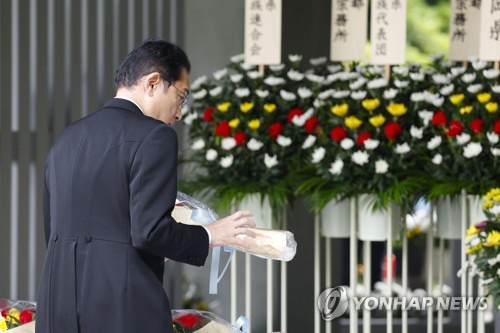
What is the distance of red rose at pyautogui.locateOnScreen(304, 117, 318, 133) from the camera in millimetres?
4184

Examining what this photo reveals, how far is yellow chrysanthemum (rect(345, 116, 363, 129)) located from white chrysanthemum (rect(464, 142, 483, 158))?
0.46 metres

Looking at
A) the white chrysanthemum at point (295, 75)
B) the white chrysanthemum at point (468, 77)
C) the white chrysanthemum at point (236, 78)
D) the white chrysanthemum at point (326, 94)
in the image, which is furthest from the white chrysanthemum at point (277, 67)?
the white chrysanthemum at point (468, 77)

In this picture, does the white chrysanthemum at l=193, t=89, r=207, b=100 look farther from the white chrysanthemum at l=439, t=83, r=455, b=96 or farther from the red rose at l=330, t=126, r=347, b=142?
the white chrysanthemum at l=439, t=83, r=455, b=96

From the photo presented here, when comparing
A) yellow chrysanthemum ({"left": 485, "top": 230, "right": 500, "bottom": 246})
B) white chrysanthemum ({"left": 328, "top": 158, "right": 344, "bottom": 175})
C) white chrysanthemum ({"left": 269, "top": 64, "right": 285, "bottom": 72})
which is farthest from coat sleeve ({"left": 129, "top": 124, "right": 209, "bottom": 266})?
white chrysanthemum ({"left": 269, "top": 64, "right": 285, "bottom": 72})

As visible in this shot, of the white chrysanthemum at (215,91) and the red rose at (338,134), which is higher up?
the white chrysanthemum at (215,91)

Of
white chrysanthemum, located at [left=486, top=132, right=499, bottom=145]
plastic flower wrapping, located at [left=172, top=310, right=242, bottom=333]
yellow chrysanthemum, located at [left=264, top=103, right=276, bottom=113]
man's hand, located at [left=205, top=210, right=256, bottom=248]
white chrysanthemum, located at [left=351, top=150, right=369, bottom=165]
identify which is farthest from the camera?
yellow chrysanthemum, located at [left=264, top=103, right=276, bottom=113]

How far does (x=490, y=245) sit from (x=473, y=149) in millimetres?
629

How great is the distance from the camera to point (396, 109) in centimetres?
411

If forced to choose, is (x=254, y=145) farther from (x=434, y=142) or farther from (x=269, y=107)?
(x=434, y=142)

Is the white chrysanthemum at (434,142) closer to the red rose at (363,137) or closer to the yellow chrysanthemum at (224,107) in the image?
the red rose at (363,137)

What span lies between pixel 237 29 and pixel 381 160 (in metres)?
1.53

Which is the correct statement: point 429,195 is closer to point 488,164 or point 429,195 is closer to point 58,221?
point 488,164

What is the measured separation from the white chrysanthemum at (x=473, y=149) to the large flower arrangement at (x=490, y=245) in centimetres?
44

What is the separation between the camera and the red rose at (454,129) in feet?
13.1
